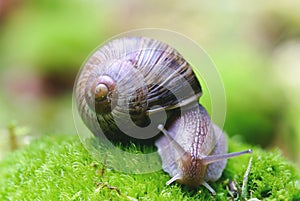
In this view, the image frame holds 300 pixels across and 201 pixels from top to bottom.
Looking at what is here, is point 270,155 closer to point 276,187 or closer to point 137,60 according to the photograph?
point 276,187

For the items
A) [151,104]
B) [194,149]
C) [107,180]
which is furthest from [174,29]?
[107,180]

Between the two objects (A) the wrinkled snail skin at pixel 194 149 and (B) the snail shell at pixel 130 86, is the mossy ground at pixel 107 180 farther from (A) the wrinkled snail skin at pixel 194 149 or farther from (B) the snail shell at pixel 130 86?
(B) the snail shell at pixel 130 86

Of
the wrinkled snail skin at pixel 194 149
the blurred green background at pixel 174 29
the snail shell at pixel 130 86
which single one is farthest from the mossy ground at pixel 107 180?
the blurred green background at pixel 174 29

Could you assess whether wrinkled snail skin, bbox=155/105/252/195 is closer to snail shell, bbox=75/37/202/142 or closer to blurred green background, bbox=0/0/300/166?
snail shell, bbox=75/37/202/142

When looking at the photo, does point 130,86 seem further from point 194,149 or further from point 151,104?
point 194,149

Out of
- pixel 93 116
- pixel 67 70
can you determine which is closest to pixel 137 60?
pixel 93 116

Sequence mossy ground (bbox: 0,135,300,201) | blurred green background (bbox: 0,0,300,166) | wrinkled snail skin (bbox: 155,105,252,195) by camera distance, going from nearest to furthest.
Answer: mossy ground (bbox: 0,135,300,201) → wrinkled snail skin (bbox: 155,105,252,195) → blurred green background (bbox: 0,0,300,166)

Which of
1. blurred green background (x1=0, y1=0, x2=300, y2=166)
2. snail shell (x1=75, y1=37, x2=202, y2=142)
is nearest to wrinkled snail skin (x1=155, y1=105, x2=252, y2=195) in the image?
snail shell (x1=75, y1=37, x2=202, y2=142)

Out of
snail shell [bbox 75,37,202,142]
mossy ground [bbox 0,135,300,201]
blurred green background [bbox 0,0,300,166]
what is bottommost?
mossy ground [bbox 0,135,300,201]
